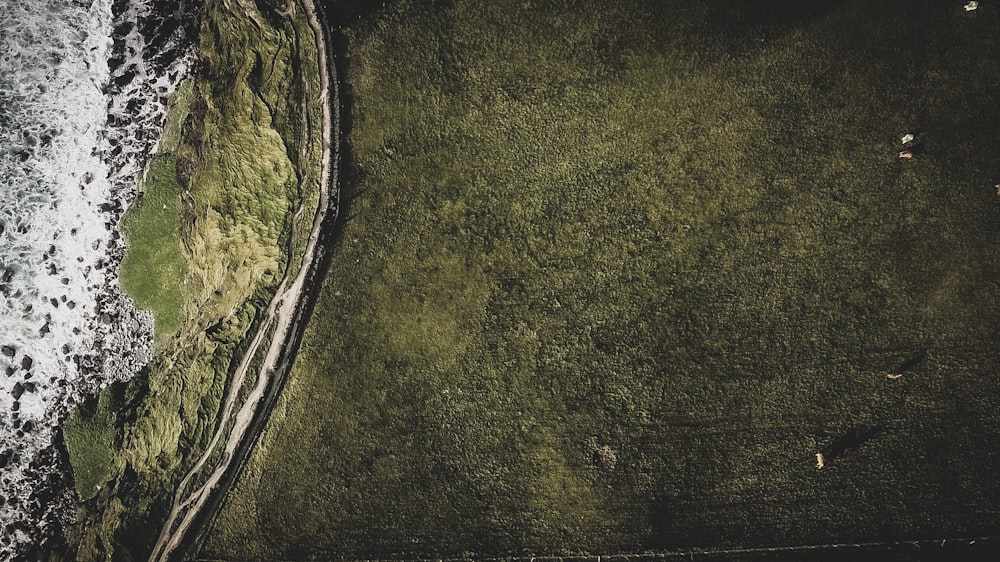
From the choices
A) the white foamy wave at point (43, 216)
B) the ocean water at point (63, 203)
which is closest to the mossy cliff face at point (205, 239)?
the ocean water at point (63, 203)

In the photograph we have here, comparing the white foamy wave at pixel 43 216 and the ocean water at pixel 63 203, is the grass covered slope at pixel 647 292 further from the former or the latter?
the white foamy wave at pixel 43 216

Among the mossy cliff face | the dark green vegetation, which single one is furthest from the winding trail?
the dark green vegetation

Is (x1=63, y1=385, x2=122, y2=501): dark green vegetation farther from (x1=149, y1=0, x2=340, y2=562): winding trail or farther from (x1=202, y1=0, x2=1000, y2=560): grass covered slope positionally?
(x1=202, y1=0, x2=1000, y2=560): grass covered slope

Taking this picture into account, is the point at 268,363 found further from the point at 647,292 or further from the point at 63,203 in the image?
the point at 647,292

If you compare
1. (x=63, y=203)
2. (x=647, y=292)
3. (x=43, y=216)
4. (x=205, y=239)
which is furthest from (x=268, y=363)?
(x=647, y=292)

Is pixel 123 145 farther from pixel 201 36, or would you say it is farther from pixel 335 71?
pixel 335 71
